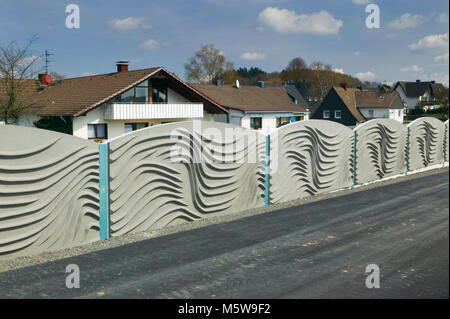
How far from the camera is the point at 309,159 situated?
1345 cm

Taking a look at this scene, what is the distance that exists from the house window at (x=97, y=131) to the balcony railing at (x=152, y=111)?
2.44 feet

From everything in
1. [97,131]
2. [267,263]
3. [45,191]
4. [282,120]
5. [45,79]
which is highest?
[45,79]

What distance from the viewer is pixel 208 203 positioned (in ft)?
34.6

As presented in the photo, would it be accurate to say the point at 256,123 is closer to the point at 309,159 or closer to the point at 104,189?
the point at 309,159

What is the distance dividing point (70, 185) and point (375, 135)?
40.1 ft

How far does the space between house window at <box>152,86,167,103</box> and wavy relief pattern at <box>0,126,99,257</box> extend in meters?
22.2

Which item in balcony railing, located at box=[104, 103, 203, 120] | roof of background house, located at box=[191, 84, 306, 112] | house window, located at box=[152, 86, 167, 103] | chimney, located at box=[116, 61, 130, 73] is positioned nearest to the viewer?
balcony railing, located at box=[104, 103, 203, 120]

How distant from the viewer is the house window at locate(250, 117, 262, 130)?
4184 centimetres

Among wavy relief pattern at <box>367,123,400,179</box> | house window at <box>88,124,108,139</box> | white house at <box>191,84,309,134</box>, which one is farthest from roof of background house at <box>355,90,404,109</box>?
wavy relief pattern at <box>367,123,400,179</box>

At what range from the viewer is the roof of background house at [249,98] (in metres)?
42.2

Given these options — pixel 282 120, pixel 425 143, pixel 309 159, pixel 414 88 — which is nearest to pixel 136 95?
pixel 309 159

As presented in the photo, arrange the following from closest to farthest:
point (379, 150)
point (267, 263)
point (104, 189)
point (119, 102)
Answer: point (267, 263)
point (104, 189)
point (379, 150)
point (119, 102)

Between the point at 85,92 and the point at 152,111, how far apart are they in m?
4.76

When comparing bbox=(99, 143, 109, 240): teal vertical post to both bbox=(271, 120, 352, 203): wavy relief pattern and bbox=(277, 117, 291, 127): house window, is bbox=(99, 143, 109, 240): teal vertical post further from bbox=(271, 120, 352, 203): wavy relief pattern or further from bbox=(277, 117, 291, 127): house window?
bbox=(277, 117, 291, 127): house window
